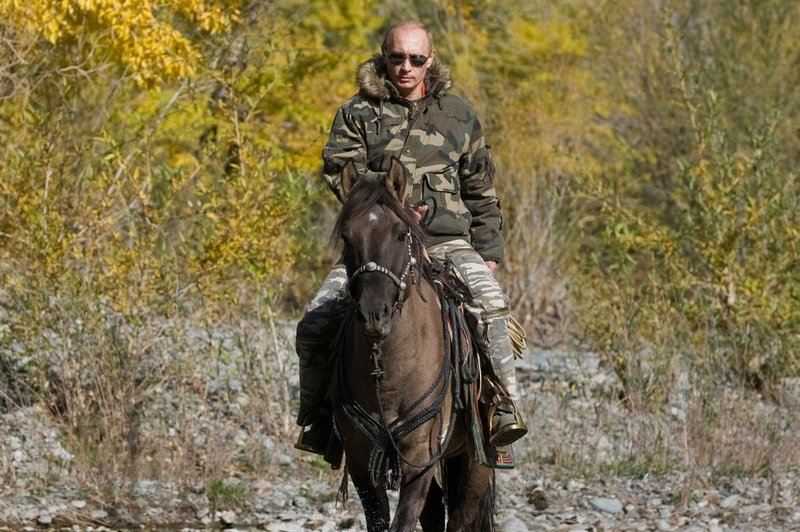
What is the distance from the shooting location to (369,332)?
5.67 metres

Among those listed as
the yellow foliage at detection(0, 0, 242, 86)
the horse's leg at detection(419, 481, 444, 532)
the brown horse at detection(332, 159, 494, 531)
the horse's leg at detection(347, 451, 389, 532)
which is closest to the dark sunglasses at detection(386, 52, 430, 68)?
the brown horse at detection(332, 159, 494, 531)

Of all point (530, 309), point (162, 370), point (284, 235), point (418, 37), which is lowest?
point (530, 309)

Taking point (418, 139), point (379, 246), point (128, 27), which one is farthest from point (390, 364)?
point (128, 27)

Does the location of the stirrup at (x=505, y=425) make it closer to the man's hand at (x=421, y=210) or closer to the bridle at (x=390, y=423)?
the bridle at (x=390, y=423)

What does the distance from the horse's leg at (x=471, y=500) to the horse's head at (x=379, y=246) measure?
168 cm

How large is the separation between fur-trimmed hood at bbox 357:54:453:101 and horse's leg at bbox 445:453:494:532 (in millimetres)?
2001

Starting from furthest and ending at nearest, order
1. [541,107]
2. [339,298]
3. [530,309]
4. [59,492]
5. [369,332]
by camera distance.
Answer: [541,107] → [530,309] → [59,492] → [339,298] → [369,332]

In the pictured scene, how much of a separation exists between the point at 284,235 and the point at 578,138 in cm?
910

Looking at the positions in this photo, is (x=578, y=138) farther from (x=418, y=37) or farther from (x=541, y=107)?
(x=418, y=37)

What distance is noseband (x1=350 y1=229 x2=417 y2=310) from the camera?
5727mm

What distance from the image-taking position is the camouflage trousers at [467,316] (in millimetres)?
6742

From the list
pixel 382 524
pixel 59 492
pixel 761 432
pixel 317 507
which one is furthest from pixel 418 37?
pixel 761 432

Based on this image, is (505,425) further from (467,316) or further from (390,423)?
(390,423)

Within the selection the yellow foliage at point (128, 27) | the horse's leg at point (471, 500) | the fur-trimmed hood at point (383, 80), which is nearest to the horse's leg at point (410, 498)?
the horse's leg at point (471, 500)
